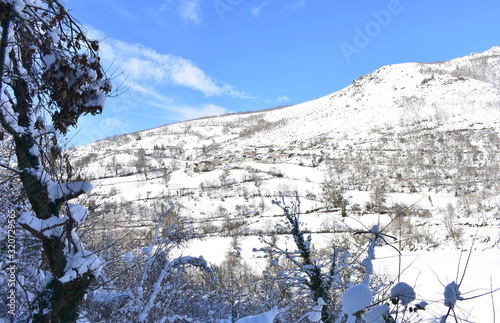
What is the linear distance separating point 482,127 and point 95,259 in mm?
60857

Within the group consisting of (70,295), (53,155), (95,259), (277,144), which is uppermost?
(277,144)

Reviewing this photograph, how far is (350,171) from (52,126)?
1852 inches

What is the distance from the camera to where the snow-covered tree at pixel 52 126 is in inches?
87.7

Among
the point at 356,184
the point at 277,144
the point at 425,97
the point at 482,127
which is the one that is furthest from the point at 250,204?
the point at 425,97

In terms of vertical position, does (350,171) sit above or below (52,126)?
above

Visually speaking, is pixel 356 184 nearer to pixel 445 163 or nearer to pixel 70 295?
pixel 445 163

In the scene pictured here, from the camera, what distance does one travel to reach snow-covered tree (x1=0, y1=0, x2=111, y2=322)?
2.23m

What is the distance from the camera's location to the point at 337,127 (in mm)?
69125

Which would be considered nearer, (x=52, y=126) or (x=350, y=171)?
(x=52, y=126)

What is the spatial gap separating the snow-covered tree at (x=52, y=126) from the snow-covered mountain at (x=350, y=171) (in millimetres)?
11737

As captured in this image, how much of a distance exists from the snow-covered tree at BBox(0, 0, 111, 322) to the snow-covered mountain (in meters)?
11.7

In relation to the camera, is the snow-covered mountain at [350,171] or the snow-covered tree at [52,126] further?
the snow-covered mountain at [350,171]

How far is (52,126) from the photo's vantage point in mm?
2408

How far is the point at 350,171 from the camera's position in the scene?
150 ft
